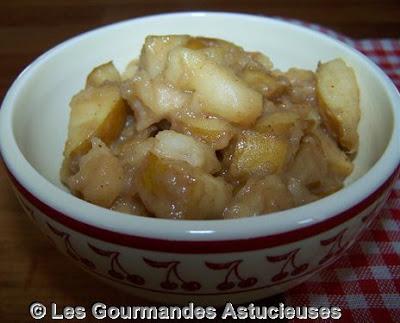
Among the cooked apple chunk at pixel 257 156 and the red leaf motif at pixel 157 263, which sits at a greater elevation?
the cooked apple chunk at pixel 257 156

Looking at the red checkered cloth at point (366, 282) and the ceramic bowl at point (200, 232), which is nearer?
the ceramic bowl at point (200, 232)

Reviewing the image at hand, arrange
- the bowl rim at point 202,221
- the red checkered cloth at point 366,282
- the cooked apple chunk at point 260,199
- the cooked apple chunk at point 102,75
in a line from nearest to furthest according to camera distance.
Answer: the bowl rim at point 202,221, the cooked apple chunk at point 260,199, the red checkered cloth at point 366,282, the cooked apple chunk at point 102,75

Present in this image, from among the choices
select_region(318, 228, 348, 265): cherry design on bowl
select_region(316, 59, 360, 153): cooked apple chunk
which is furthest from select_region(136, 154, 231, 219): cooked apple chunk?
select_region(316, 59, 360, 153): cooked apple chunk

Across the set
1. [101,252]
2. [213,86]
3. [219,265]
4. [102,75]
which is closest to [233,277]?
[219,265]

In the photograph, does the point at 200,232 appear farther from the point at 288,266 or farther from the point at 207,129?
the point at 207,129

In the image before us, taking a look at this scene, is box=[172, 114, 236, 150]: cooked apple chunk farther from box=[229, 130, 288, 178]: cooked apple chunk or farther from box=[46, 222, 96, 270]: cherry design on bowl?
box=[46, 222, 96, 270]: cherry design on bowl

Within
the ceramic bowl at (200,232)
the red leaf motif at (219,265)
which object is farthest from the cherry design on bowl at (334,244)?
the red leaf motif at (219,265)

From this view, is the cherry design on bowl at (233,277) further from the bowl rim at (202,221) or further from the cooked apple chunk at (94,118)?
the cooked apple chunk at (94,118)
